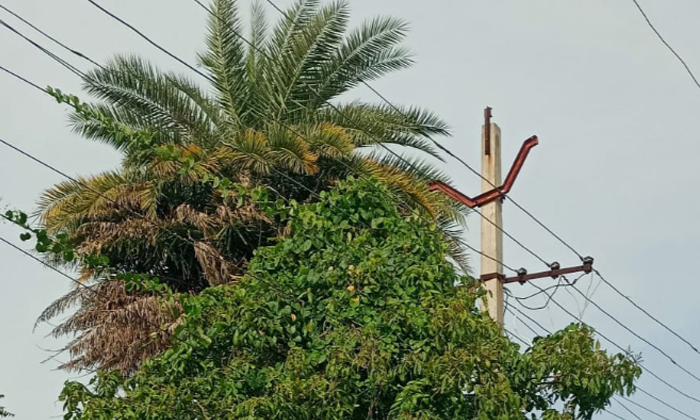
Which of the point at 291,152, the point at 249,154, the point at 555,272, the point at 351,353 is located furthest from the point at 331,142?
the point at 351,353

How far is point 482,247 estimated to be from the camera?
40.7ft

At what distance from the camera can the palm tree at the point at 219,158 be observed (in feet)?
53.8

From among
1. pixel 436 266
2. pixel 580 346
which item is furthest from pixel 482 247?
pixel 580 346

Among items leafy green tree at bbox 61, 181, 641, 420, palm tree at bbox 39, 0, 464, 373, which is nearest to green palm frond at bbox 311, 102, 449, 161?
palm tree at bbox 39, 0, 464, 373

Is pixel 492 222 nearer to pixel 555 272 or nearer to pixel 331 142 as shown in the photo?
pixel 555 272

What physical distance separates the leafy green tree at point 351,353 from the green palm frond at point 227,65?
17.9 feet

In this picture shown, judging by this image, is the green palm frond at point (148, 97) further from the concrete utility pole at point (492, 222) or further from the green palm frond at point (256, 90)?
the concrete utility pole at point (492, 222)

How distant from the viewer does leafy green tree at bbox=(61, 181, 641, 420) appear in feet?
34.9

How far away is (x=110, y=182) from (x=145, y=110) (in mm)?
1155

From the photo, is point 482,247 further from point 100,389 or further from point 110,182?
point 110,182

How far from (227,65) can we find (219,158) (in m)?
1.77

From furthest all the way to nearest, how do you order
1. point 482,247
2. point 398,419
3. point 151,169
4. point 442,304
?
1. point 151,169
2. point 482,247
3. point 442,304
4. point 398,419

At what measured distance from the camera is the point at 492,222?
41.1 ft

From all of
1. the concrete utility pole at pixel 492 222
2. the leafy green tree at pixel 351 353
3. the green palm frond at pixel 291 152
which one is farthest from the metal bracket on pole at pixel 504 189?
the green palm frond at pixel 291 152
